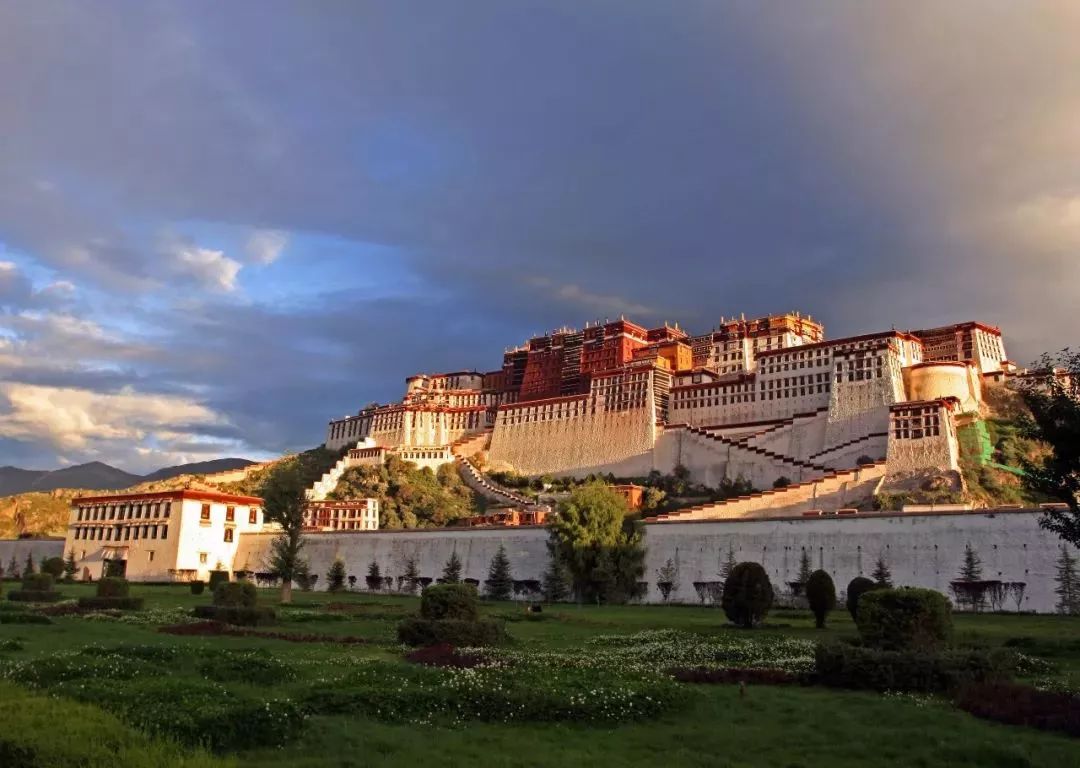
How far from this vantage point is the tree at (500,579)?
2108 inches

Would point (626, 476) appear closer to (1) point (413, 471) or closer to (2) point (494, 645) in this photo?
(1) point (413, 471)

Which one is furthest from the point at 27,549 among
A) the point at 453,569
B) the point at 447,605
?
the point at 447,605

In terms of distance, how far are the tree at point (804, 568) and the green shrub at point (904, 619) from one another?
24493 mm

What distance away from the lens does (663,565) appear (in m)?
47.7

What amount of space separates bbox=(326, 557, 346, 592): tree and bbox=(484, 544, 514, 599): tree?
532 inches

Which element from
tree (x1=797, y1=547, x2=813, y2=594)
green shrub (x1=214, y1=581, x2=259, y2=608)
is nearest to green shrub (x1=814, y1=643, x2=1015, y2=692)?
green shrub (x1=214, y1=581, x2=259, y2=608)

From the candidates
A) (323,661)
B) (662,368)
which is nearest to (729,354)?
(662,368)

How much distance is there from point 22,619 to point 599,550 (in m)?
28.1

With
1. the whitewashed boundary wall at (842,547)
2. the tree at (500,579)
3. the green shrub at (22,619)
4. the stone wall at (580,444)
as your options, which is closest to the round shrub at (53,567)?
the whitewashed boundary wall at (842,547)

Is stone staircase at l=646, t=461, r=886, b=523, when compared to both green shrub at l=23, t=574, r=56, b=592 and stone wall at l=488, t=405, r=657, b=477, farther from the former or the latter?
green shrub at l=23, t=574, r=56, b=592

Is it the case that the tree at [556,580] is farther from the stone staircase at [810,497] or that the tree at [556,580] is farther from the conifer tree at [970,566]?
the conifer tree at [970,566]

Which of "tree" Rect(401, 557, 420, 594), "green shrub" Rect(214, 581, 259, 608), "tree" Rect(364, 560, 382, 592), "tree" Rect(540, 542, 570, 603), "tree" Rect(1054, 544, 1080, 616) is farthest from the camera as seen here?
"tree" Rect(364, 560, 382, 592)

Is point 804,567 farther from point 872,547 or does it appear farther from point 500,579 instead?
point 500,579

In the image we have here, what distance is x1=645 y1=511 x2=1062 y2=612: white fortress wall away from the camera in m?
36.7
